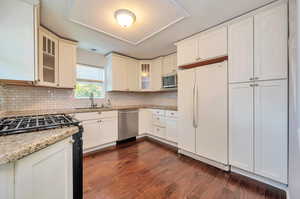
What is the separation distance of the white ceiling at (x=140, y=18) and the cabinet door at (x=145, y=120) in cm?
184

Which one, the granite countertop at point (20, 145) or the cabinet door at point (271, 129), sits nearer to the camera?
the granite countertop at point (20, 145)

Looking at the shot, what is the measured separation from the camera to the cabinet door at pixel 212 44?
204cm

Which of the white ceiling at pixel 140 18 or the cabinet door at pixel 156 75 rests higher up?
the white ceiling at pixel 140 18

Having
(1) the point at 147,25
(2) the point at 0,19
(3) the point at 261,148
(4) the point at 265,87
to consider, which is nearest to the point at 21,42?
(2) the point at 0,19

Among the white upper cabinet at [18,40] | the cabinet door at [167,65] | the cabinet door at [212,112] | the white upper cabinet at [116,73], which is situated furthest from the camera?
the cabinet door at [167,65]

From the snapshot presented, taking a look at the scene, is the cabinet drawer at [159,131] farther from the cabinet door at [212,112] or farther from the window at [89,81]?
the window at [89,81]

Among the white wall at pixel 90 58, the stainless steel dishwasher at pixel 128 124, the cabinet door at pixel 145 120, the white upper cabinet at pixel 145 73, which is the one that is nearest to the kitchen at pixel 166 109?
the stainless steel dishwasher at pixel 128 124

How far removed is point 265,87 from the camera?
167 centimetres

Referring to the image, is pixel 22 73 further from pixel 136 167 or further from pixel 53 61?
pixel 136 167

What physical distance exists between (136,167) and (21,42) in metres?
2.32

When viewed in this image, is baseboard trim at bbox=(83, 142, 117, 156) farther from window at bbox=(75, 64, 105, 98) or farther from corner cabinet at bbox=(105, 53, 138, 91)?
corner cabinet at bbox=(105, 53, 138, 91)

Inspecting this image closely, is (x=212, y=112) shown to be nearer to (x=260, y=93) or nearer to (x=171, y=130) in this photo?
(x=260, y=93)

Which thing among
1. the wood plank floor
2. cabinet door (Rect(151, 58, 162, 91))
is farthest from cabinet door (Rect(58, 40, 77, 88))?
cabinet door (Rect(151, 58, 162, 91))

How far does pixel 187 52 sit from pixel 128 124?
221 centimetres
